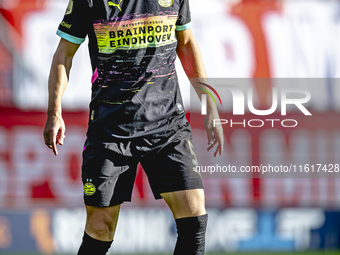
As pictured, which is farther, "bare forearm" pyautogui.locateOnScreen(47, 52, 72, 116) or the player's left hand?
the player's left hand

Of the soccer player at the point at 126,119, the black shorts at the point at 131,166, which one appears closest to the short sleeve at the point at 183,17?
the soccer player at the point at 126,119

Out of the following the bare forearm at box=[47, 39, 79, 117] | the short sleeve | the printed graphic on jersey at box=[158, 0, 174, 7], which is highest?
the printed graphic on jersey at box=[158, 0, 174, 7]

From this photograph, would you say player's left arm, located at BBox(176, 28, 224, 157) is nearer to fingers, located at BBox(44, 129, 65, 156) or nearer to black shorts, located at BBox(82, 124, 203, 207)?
black shorts, located at BBox(82, 124, 203, 207)

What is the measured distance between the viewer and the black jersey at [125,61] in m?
2.11

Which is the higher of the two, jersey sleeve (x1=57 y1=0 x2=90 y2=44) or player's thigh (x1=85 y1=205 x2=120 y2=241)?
jersey sleeve (x1=57 y1=0 x2=90 y2=44)

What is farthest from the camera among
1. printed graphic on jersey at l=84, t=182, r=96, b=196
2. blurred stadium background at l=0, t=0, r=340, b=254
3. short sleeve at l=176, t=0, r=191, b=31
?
blurred stadium background at l=0, t=0, r=340, b=254

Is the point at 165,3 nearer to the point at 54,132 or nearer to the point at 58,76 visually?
the point at 58,76

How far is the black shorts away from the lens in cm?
210

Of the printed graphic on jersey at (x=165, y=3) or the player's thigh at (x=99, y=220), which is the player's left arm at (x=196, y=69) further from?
the player's thigh at (x=99, y=220)

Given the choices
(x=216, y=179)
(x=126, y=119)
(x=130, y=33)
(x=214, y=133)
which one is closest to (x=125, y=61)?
(x=130, y=33)

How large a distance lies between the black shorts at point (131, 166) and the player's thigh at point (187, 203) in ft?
0.09

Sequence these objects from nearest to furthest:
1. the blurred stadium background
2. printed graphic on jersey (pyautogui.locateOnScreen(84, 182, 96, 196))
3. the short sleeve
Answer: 1. printed graphic on jersey (pyautogui.locateOnScreen(84, 182, 96, 196))
2. the short sleeve
3. the blurred stadium background

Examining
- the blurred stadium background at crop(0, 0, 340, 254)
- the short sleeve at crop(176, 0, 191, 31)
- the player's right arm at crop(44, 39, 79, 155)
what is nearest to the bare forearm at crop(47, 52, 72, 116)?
the player's right arm at crop(44, 39, 79, 155)

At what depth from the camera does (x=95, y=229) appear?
212 cm
